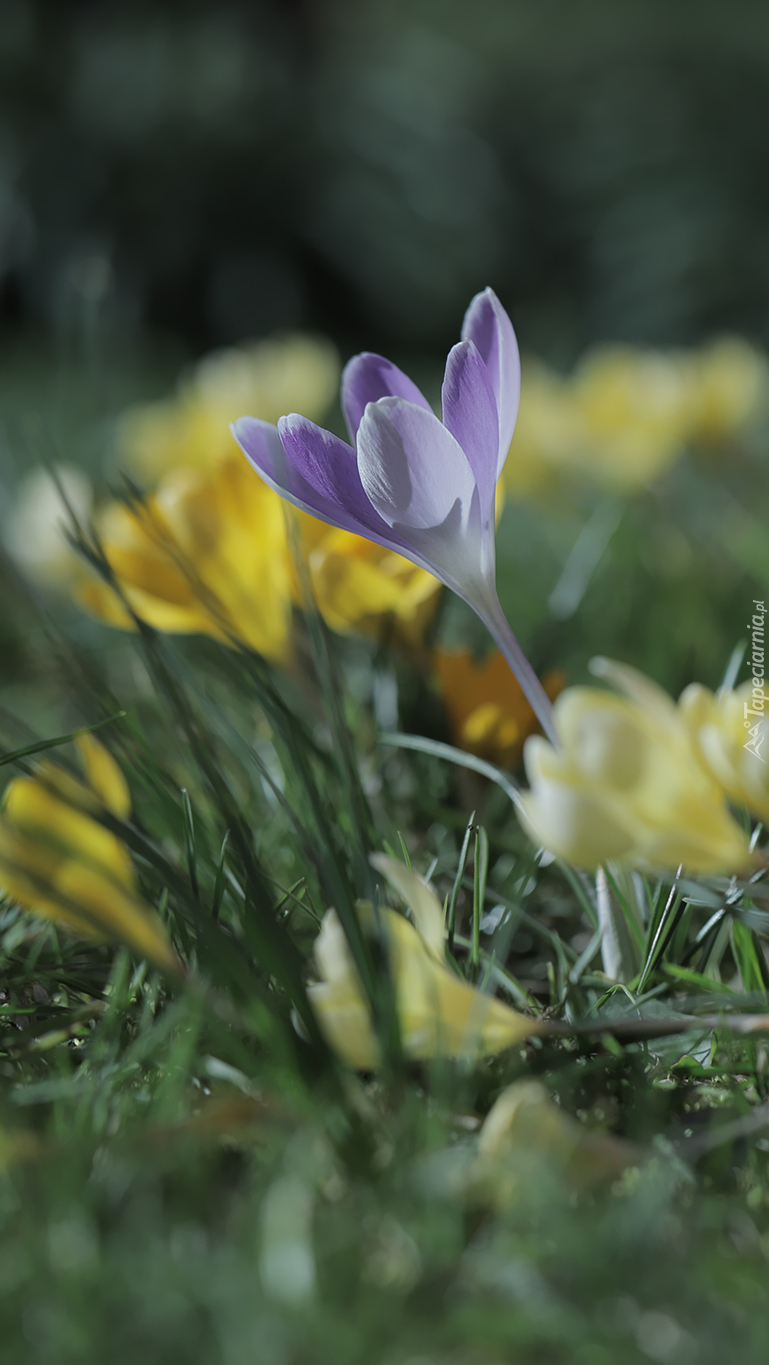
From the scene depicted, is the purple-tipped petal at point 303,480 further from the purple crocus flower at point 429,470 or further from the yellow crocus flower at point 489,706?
the yellow crocus flower at point 489,706

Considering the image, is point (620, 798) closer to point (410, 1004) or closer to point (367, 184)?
point (410, 1004)

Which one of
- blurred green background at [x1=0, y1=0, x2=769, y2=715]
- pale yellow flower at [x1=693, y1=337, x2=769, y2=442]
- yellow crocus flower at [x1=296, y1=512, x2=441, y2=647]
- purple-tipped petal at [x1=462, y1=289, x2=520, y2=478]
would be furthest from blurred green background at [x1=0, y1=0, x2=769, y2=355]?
purple-tipped petal at [x1=462, y1=289, x2=520, y2=478]

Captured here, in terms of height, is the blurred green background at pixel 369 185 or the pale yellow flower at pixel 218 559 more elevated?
the blurred green background at pixel 369 185

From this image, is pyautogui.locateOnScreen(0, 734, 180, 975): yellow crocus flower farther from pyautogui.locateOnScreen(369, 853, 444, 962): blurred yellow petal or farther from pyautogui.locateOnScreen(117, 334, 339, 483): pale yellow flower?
pyautogui.locateOnScreen(117, 334, 339, 483): pale yellow flower

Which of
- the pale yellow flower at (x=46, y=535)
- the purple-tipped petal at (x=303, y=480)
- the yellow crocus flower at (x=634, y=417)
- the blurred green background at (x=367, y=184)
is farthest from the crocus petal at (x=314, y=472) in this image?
the blurred green background at (x=367, y=184)

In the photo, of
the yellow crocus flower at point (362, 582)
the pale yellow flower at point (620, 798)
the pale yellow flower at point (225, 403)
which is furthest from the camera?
the pale yellow flower at point (225, 403)

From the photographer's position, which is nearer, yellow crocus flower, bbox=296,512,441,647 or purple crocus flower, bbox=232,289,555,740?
purple crocus flower, bbox=232,289,555,740

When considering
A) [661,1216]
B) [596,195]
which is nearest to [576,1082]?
[661,1216]

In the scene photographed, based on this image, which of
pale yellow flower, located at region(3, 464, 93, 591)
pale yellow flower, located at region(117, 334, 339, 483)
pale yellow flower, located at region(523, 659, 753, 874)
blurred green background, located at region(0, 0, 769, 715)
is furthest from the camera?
blurred green background, located at region(0, 0, 769, 715)
